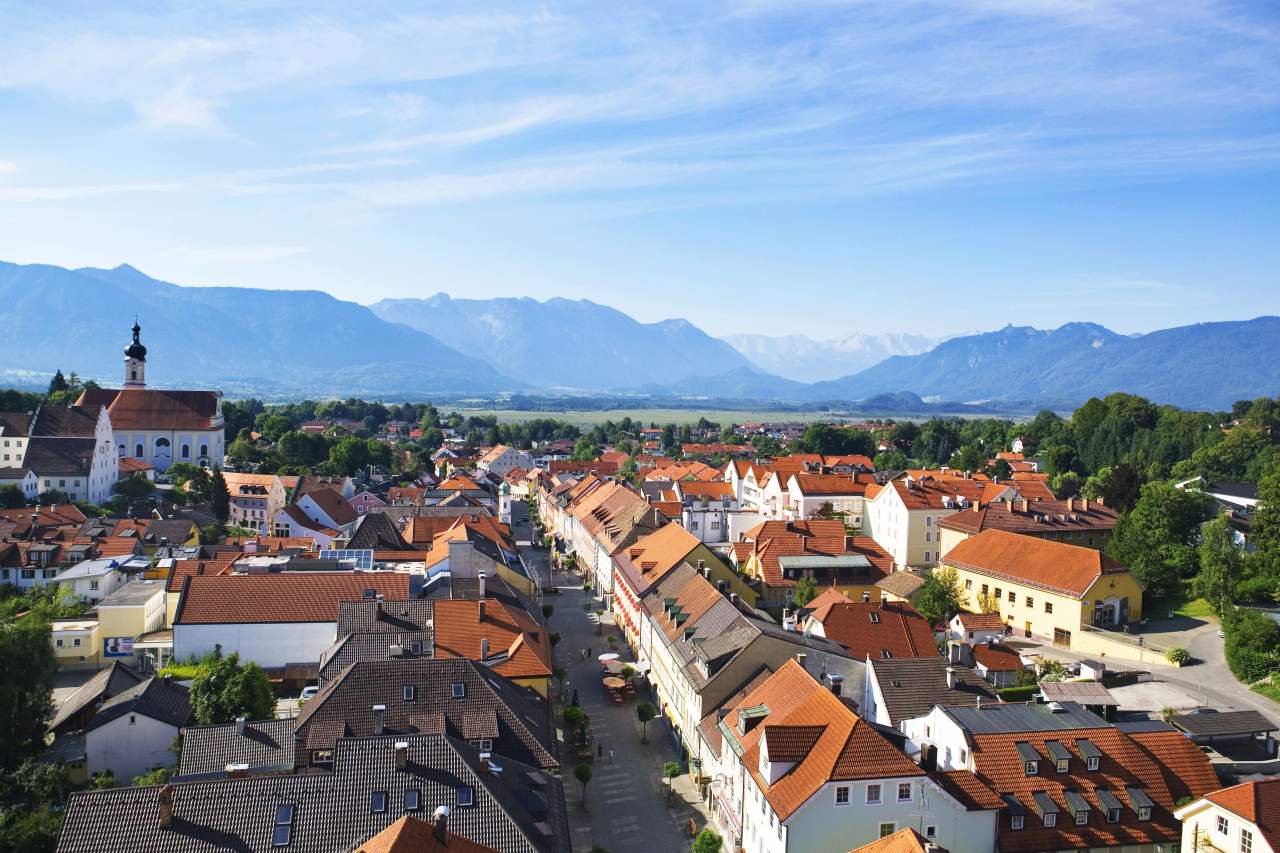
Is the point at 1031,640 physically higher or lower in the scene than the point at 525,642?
lower

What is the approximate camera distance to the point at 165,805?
67.6ft

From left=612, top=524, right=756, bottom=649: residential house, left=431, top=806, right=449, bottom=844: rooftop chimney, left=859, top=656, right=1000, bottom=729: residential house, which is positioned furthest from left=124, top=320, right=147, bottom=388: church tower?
left=431, top=806, right=449, bottom=844: rooftop chimney

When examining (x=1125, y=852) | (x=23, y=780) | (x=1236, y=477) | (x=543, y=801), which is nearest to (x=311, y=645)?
(x=23, y=780)

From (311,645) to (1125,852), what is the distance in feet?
98.5

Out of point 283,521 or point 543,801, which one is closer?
point 543,801

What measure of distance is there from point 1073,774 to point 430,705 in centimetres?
1829

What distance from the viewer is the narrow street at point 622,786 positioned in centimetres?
2892

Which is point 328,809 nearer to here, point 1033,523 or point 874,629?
point 874,629

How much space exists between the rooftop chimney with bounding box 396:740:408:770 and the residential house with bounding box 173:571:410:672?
16.3 m

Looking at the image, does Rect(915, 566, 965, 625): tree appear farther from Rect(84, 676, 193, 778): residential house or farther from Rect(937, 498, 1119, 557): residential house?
Rect(84, 676, 193, 778): residential house

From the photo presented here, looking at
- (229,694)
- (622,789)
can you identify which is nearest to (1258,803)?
(622,789)

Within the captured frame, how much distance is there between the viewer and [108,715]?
102ft

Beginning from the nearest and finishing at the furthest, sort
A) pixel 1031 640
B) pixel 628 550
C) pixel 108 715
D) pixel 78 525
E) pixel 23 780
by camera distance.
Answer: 1. pixel 23 780
2. pixel 108 715
3. pixel 1031 640
4. pixel 628 550
5. pixel 78 525

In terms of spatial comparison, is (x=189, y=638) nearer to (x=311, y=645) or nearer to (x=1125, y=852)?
(x=311, y=645)
